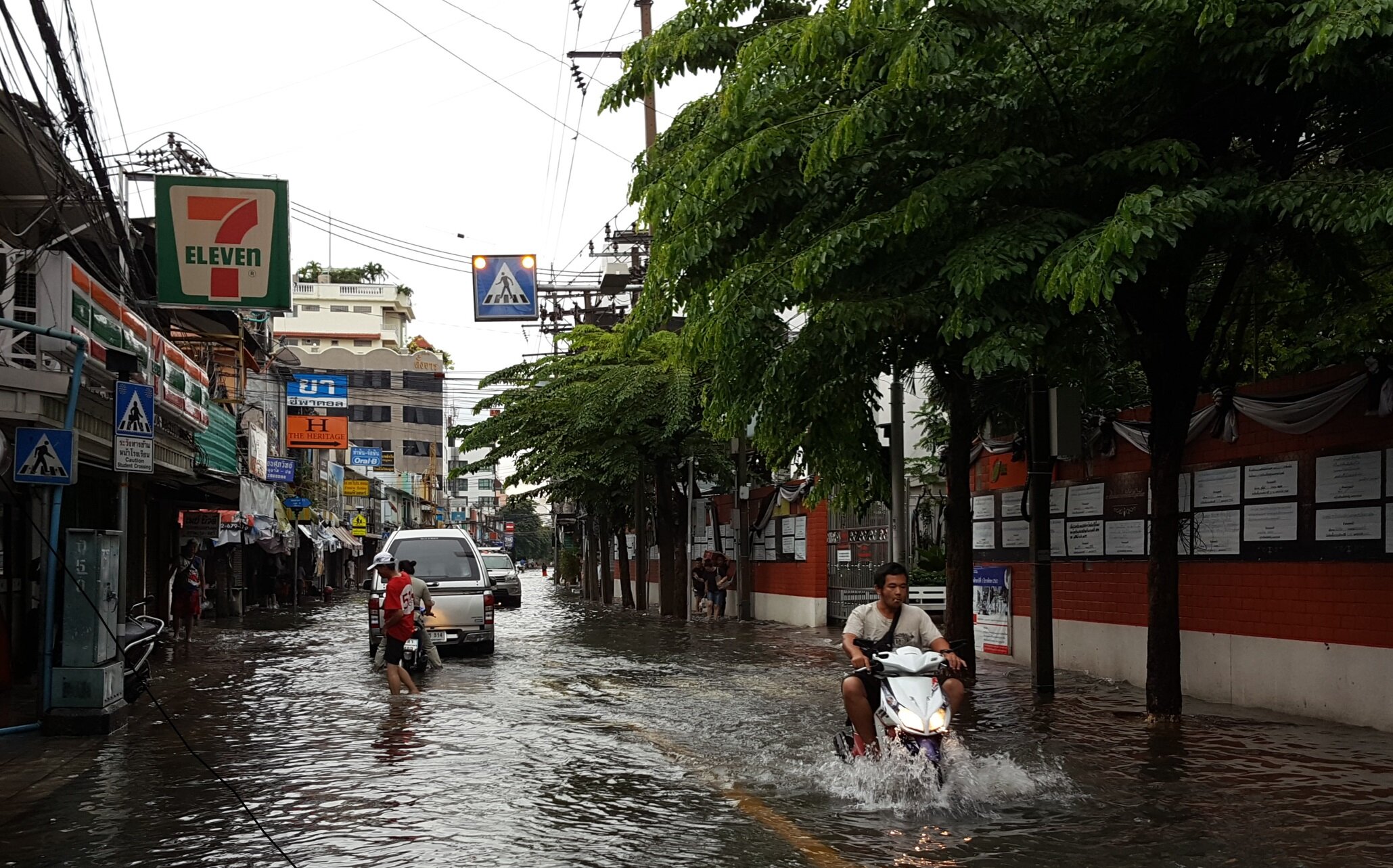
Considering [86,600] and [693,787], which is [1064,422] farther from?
[86,600]

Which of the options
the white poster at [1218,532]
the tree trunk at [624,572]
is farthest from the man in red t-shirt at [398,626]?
the tree trunk at [624,572]

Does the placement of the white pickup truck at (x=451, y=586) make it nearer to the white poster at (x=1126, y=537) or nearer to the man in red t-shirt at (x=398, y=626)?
the man in red t-shirt at (x=398, y=626)

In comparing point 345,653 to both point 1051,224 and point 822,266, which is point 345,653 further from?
point 1051,224

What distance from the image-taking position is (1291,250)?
1167 cm

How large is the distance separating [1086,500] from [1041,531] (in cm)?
235

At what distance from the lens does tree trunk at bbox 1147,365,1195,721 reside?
494 inches

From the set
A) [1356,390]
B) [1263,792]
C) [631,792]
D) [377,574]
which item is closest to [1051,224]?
[1356,390]

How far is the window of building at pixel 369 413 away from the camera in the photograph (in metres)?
96.4

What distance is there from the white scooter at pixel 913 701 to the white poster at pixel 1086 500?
29.2 ft

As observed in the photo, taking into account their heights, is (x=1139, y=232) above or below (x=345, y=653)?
above

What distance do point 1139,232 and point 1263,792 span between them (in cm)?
398

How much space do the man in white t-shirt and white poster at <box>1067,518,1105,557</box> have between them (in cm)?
819

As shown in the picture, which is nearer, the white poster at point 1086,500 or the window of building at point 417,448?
the white poster at point 1086,500

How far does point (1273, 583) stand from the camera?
543 inches
